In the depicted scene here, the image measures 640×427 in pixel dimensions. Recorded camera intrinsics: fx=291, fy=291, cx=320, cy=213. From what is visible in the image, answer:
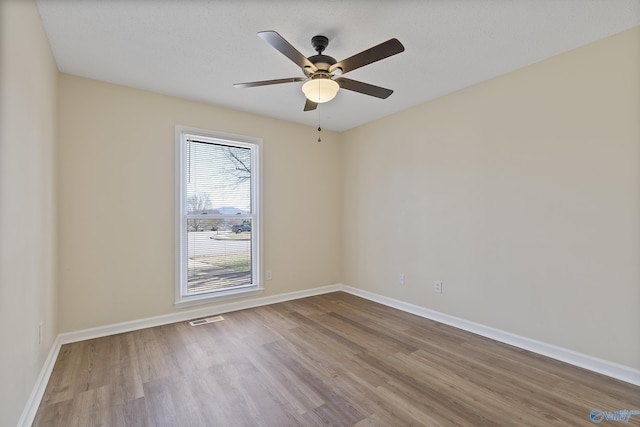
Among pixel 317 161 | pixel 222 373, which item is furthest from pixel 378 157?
pixel 222 373

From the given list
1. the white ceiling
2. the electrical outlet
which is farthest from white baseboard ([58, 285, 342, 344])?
the white ceiling

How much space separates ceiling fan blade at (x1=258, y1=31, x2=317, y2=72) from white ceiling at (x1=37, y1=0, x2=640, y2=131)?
0.29 meters

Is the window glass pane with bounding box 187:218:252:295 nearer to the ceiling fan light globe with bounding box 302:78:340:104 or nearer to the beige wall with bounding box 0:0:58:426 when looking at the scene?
the beige wall with bounding box 0:0:58:426

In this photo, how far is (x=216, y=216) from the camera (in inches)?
143

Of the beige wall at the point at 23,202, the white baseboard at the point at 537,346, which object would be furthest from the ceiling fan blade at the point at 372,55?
the white baseboard at the point at 537,346

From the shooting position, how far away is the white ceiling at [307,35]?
6.21ft

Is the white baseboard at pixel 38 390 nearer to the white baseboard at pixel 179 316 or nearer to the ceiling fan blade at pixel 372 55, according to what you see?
the white baseboard at pixel 179 316

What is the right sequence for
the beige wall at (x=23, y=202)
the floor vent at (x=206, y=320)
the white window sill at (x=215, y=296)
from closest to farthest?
the beige wall at (x=23, y=202)
the floor vent at (x=206, y=320)
the white window sill at (x=215, y=296)

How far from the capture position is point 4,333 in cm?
136

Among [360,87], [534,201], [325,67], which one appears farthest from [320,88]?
[534,201]

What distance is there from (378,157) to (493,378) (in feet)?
9.30

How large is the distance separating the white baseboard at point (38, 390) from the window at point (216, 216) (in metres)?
1.10

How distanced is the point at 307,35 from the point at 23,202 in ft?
6.92

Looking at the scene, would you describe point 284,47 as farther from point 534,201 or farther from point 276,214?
point 276,214
